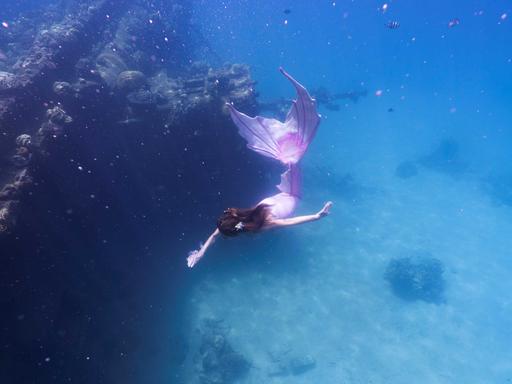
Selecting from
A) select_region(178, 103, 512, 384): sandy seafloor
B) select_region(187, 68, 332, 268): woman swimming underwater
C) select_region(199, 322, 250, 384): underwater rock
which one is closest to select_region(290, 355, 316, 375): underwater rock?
select_region(178, 103, 512, 384): sandy seafloor

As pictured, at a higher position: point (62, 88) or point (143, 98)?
point (62, 88)

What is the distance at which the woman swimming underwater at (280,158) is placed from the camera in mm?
2557

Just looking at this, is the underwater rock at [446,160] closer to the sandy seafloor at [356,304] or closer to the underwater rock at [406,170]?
the underwater rock at [406,170]

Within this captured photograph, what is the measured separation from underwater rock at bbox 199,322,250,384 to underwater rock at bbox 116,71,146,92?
996 cm

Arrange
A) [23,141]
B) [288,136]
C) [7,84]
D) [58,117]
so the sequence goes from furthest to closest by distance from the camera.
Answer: [7,84]
[58,117]
[23,141]
[288,136]

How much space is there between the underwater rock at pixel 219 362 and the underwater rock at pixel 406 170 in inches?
902

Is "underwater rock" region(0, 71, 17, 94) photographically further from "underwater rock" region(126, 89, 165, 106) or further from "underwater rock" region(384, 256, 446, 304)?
"underwater rock" region(384, 256, 446, 304)

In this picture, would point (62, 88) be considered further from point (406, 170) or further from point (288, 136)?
point (406, 170)

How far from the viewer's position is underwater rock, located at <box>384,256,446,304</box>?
15469 mm

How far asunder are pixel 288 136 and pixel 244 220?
1.42m

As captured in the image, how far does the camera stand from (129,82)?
12.1 meters

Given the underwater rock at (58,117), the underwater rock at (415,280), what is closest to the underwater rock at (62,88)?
the underwater rock at (58,117)

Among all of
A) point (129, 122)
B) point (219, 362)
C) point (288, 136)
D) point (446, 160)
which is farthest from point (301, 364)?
point (446, 160)

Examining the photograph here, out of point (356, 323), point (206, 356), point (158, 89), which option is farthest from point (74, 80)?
point (356, 323)
